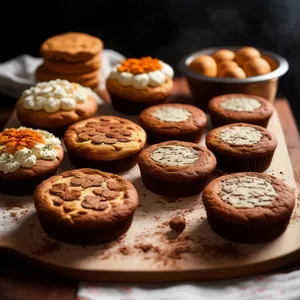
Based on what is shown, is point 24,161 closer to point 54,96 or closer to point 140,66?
point 54,96

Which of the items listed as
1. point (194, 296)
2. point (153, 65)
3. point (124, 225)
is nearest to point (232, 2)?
point (153, 65)

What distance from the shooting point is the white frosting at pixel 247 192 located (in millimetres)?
2451

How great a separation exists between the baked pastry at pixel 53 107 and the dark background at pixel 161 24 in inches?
37.8

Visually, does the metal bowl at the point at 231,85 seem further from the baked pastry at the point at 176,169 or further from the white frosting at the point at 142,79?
the baked pastry at the point at 176,169

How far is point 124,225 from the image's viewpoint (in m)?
2.46

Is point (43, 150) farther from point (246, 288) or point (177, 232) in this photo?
point (246, 288)

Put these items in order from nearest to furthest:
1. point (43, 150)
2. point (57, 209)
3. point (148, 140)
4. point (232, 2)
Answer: point (57, 209) → point (43, 150) → point (148, 140) → point (232, 2)

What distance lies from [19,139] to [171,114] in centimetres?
90

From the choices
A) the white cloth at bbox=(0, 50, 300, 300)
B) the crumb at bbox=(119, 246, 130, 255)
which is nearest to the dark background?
the crumb at bbox=(119, 246, 130, 255)

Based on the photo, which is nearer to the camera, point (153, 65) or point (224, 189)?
point (224, 189)

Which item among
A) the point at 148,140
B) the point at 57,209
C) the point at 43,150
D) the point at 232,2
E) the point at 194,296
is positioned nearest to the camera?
the point at 194,296

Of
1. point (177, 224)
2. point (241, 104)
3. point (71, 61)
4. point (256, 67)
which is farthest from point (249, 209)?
point (71, 61)

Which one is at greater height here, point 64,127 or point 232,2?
point 232,2

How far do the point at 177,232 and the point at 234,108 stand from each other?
3.75ft
